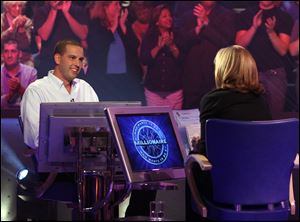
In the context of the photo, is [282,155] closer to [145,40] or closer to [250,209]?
[250,209]

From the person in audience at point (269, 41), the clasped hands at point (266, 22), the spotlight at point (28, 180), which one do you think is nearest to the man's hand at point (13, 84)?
the spotlight at point (28, 180)

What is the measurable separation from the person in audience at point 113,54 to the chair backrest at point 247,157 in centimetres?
261

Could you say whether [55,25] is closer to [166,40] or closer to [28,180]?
[166,40]

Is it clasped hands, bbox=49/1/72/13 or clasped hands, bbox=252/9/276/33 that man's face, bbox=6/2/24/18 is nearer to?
clasped hands, bbox=49/1/72/13

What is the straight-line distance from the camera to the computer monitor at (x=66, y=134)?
9.61ft

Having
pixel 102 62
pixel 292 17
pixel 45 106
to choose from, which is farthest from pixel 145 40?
pixel 45 106

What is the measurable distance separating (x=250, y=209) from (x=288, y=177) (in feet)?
0.82

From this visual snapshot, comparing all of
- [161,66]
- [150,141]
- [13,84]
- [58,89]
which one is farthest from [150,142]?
[13,84]

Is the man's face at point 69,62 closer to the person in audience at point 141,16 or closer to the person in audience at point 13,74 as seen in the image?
the person in audience at point 13,74

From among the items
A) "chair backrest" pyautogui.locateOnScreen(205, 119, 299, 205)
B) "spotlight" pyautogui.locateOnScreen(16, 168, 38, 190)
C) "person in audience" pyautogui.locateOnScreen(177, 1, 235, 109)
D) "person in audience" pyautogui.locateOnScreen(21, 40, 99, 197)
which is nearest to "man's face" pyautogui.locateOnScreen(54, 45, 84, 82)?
"person in audience" pyautogui.locateOnScreen(21, 40, 99, 197)

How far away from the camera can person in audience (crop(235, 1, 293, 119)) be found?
5285 millimetres

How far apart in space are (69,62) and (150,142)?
1412mm

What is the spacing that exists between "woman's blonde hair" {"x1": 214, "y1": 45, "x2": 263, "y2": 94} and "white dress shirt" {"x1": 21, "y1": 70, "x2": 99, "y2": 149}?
119cm

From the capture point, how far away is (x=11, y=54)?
5086 millimetres
